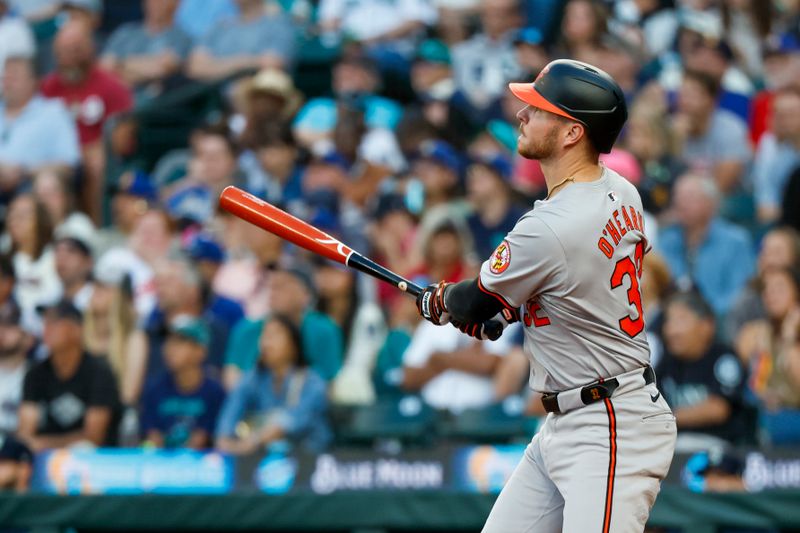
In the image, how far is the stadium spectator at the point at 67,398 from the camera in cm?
773

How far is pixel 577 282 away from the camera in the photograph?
3830mm

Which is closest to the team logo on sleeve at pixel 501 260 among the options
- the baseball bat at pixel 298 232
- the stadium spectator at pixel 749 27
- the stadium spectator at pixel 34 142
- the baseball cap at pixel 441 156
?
the baseball bat at pixel 298 232

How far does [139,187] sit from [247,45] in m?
1.83

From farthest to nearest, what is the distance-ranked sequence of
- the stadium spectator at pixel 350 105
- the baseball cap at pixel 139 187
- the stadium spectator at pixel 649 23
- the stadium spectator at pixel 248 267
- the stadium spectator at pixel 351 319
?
the stadium spectator at pixel 350 105, the stadium spectator at pixel 649 23, the baseball cap at pixel 139 187, the stadium spectator at pixel 248 267, the stadium spectator at pixel 351 319

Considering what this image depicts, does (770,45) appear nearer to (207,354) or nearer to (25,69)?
(207,354)

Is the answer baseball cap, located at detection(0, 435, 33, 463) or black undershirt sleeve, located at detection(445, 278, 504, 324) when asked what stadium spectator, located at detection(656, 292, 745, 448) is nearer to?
black undershirt sleeve, located at detection(445, 278, 504, 324)

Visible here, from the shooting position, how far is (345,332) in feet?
26.8

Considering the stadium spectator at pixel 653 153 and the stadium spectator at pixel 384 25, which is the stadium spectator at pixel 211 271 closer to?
the stadium spectator at pixel 384 25

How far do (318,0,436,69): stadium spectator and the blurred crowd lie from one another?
0.02m

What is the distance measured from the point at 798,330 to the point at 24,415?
4.47m

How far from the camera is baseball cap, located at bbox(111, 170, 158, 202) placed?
978 centimetres

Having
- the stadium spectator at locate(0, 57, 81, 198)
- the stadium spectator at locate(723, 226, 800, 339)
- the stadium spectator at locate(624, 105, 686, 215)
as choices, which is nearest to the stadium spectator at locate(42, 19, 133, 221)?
the stadium spectator at locate(0, 57, 81, 198)

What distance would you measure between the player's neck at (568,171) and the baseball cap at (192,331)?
4131 millimetres

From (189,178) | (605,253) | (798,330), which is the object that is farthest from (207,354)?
(605,253)
